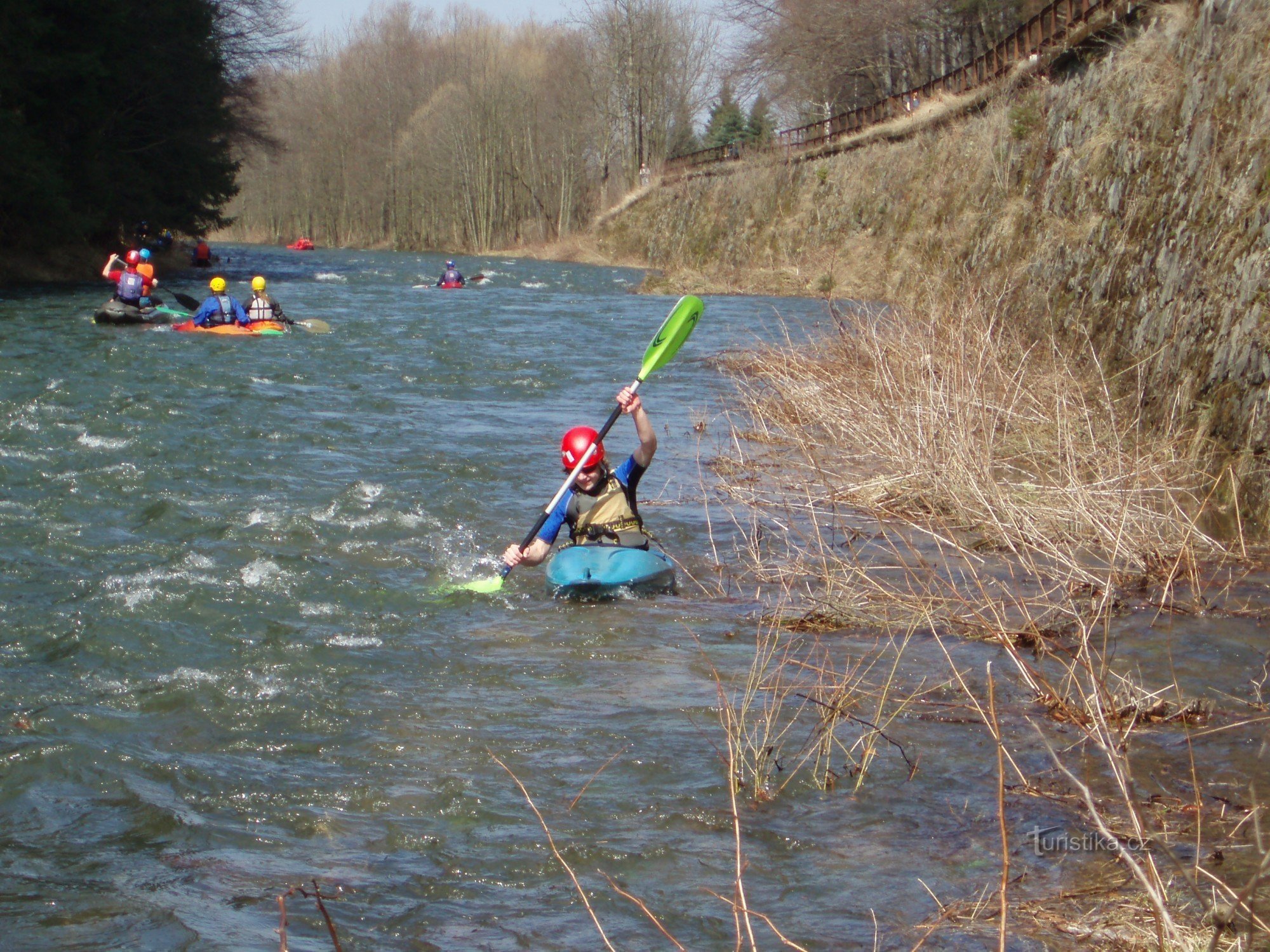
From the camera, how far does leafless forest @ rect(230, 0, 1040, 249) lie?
42312 millimetres

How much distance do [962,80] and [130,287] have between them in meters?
19.3

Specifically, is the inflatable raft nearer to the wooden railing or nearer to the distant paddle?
the distant paddle

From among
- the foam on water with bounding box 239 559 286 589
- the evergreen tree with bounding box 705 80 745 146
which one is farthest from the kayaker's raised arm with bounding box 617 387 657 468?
the evergreen tree with bounding box 705 80 745 146

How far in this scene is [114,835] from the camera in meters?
3.85

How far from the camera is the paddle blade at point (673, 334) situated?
8141 mm

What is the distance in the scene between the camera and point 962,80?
28.1 meters

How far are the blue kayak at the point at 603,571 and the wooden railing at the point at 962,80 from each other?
38.5 ft

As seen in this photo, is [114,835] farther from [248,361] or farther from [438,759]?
[248,361]

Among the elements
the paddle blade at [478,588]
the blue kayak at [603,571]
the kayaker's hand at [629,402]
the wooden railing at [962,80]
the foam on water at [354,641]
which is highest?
the wooden railing at [962,80]

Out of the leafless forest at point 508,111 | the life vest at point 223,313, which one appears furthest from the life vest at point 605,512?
the leafless forest at point 508,111

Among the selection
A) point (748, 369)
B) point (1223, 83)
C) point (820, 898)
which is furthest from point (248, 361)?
point (820, 898)

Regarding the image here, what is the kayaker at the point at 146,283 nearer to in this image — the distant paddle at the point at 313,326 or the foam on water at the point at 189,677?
the distant paddle at the point at 313,326

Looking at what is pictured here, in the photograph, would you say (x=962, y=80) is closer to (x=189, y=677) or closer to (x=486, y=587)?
(x=486, y=587)

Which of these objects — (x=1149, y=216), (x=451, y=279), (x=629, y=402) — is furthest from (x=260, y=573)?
(x=451, y=279)
